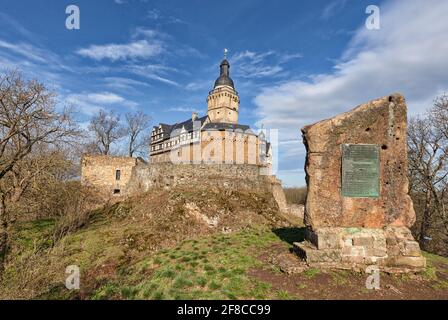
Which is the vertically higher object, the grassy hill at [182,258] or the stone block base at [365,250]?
the stone block base at [365,250]

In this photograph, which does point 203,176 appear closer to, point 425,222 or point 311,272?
point 311,272

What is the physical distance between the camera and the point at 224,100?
58.4m

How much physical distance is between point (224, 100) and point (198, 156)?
20.0 m

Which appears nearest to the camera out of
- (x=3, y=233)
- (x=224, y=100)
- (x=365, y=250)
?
(x=365, y=250)

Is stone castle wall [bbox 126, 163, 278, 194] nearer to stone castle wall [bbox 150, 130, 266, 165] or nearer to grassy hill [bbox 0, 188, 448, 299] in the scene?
grassy hill [bbox 0, 188, 448, 299]

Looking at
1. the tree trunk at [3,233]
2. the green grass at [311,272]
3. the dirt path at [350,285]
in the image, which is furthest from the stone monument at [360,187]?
the tree trunk at [3,233]

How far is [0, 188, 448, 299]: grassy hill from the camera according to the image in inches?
241

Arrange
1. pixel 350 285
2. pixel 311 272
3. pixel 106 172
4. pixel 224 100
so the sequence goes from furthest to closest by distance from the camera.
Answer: pixel 224 100, pixel 106 172, pixel 311 272, pixel 350 285

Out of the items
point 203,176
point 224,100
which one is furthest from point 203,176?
point 224,100

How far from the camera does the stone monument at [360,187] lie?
696cm

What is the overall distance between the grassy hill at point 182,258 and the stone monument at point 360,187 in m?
0.76

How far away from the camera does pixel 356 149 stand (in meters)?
7.32

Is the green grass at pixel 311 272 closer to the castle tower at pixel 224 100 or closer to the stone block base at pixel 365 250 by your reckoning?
the stone block base at pixel 365 250
